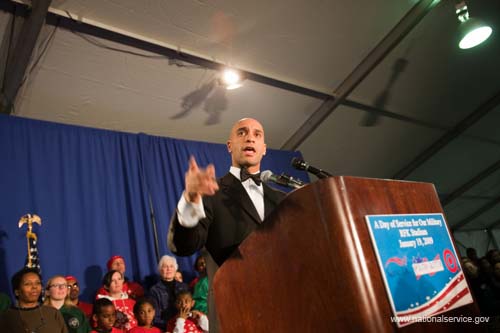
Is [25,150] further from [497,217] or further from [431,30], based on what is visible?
[497,217]

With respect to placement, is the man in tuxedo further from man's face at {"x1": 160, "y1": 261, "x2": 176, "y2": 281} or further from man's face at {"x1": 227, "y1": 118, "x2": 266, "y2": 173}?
man's face at {"x1": 160, "y1": 261, "x2": 176, "y2": 281}

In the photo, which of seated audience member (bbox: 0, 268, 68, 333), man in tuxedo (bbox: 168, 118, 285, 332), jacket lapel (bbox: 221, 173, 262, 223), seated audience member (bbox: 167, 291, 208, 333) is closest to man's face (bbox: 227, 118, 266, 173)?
man in tuxedo (bbox: 168, 118, 285, 332)

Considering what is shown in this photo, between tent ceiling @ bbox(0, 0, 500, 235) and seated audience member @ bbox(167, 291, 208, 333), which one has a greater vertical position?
tent ceiling @ bbox(0, 0, 500, 235)

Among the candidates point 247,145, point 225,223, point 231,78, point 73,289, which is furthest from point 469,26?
point 73,289

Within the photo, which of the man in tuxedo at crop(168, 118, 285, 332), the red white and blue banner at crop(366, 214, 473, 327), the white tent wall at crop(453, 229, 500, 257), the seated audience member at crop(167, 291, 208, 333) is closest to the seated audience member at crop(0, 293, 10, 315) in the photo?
the seated audience member at crop(167, 291, 208, 333)

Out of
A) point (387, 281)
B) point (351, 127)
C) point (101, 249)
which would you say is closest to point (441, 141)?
point (351, 127)

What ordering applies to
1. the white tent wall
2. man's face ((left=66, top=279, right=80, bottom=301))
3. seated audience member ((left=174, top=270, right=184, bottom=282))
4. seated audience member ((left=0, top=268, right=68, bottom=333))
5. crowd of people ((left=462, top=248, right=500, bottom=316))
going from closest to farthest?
seated audience member ((left=0, top=268, right=68, bottom=333)), man's face ((left=66, top=279, right=80, bottom=301)), seated audience member ((left=174, top=270, right=184, bottom=282)), crowd of people ((left=462, top=248, right=500, bottom=316)), the white tent wall

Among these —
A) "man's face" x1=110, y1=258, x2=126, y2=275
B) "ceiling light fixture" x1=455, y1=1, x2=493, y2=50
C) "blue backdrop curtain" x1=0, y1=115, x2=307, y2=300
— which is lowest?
"man's face" x1=110, y1=258, x2=126, y2=275

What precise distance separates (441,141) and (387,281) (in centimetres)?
711

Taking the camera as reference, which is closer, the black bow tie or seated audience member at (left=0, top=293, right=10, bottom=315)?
the black bow tie

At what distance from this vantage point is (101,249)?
12.8 ft

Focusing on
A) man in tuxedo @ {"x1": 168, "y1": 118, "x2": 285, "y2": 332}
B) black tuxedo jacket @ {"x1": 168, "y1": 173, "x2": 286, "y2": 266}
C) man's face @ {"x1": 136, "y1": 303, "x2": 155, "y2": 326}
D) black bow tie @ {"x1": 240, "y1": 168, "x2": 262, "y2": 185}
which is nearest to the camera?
man in tuxedo @ {"x1": 168, "y1": 118, "x2": 285, "y2": 332}

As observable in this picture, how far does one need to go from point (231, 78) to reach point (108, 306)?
2625 millimetres

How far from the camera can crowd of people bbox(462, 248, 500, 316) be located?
5.11 metres
